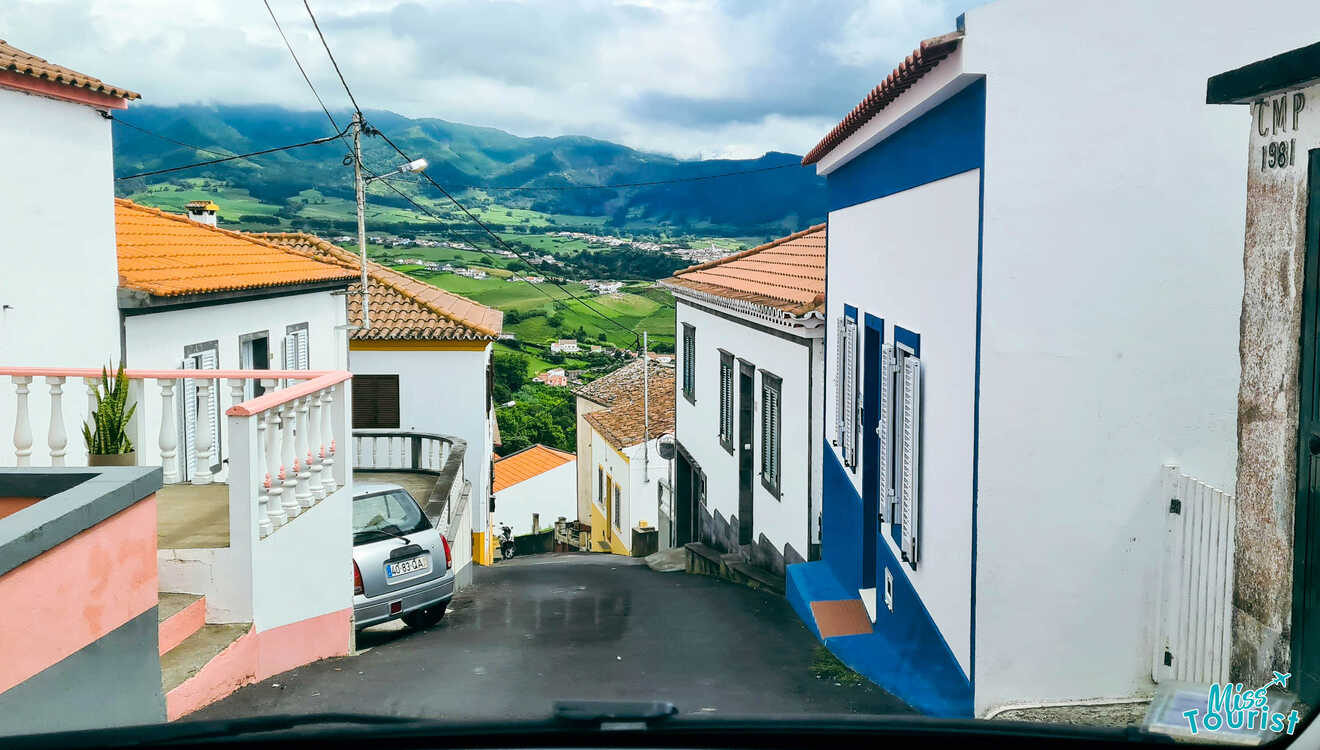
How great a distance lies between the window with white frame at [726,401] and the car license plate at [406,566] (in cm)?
668

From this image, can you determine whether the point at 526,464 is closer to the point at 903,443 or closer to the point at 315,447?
the point at 315,447

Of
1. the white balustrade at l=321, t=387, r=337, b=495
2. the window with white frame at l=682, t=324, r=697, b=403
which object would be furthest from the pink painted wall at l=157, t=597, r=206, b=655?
the window with white frame at l=682, t=324, r=697, b=403

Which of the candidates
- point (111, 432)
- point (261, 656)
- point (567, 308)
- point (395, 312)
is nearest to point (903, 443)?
point (261, 656)

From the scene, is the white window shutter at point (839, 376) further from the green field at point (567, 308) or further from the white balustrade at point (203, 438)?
the green field at point (567, 308)

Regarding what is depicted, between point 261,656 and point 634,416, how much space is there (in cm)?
2467

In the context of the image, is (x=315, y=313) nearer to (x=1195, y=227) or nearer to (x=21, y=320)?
(x=21, y=320)

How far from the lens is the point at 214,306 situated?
1248 centimetres

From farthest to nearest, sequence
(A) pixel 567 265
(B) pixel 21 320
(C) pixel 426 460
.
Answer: (A) pixel 567 265 → (C) pixel 426 460 → (B) pixel 21 320

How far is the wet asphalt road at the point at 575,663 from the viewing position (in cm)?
598

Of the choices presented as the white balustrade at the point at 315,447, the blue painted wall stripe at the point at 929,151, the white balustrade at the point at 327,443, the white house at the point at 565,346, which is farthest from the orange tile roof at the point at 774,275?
the white house at the point at 565,346

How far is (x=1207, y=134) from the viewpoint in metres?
5.25

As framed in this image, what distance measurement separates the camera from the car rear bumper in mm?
9422

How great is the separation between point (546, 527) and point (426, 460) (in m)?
25.8

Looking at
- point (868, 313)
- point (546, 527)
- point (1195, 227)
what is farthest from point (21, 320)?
point (546, 527)
